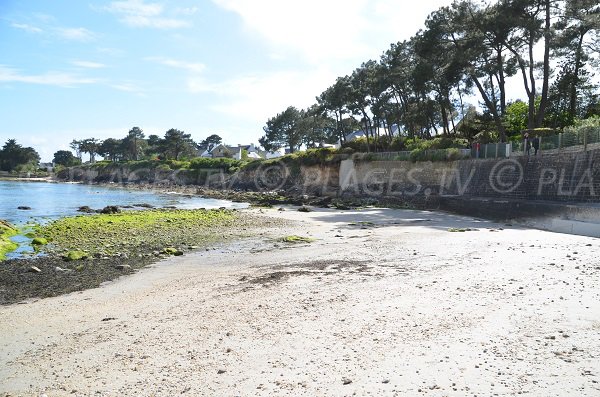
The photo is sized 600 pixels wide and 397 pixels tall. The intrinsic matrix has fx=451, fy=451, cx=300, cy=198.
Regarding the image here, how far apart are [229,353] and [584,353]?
16.0ft

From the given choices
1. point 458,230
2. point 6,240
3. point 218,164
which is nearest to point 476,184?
point 458,230

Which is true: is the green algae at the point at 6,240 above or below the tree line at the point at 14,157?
below

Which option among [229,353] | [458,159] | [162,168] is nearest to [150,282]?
[229,353]

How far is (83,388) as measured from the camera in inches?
227

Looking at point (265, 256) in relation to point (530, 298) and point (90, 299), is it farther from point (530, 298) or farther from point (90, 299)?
point (530, 298)

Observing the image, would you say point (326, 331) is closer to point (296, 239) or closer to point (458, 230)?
point (296, 239)

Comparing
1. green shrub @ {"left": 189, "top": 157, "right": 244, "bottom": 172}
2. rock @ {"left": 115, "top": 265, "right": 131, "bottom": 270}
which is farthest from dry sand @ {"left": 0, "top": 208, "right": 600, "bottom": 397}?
green shrub @ {"left": 189, "top": 157, "right": 244, "bottom": 172}

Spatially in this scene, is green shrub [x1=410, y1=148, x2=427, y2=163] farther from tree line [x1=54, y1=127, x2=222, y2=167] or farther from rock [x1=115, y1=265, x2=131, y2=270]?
tree line [x1=54, y1=127, x2=222, y2=167]

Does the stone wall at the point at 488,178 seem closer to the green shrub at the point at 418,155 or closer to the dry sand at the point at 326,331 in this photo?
the green shrub at the point at 418,155

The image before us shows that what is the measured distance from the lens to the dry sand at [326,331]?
564 cm

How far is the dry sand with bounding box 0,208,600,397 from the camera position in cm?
564

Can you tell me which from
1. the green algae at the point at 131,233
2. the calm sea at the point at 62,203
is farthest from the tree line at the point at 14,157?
the green algae at the point at 131,233

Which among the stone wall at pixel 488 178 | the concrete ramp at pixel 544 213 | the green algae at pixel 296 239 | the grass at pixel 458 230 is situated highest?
the stone wall at pixel 488 178

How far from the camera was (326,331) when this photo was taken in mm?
7348
